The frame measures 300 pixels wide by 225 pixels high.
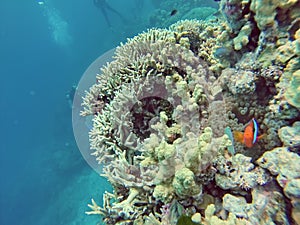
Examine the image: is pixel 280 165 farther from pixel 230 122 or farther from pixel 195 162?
pixel 230 122

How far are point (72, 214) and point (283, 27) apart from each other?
42.5 ft

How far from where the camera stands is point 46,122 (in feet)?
107

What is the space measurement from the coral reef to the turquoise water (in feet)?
27.3

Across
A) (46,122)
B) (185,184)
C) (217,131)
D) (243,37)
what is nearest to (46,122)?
(46,122)

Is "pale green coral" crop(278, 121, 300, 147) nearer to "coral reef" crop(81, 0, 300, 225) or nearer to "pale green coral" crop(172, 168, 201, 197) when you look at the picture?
"coral reef" crop(81, 0, 300, 225)

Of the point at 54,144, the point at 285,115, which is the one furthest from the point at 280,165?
the point at 54,144

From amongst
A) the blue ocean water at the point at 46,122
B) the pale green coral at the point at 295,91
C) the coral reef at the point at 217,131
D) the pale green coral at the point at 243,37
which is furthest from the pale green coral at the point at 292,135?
the blue ocean water at the point at 46,122

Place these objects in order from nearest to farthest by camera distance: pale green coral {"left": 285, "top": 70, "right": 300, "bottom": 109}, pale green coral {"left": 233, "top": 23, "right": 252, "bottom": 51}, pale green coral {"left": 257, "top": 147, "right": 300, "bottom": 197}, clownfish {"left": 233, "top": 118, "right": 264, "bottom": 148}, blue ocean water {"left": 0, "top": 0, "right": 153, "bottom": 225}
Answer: pale green coral {"left": 257, "top": 147, "right": 300, "bottom": 197} → pale green coral {"left": 285, "top": 70, "right": 300, "bottom": 109} → clownfish {"left": 233, "top": 118, "right": 264, "bottom": 148} → pale green coral {"left": 233, "top": 23, "right": 252, "bottom": 51} → blue ocean water {"left": 0, "top": 0, "right": 153, "bottom": 225}

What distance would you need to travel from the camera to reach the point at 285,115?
1912 millimetres

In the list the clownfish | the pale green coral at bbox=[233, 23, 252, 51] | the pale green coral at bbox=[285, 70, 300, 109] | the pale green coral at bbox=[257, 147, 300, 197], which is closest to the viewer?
the pale green coral at bbox=[257, 147, 300, 197]

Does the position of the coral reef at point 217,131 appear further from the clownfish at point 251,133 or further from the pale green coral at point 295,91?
the clownfish at point 251,133

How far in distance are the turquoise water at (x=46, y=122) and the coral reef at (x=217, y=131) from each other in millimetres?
8320

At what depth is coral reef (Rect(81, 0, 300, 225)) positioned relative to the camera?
1699mm

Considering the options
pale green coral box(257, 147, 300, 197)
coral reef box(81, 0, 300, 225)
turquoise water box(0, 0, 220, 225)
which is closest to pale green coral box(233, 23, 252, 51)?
coral reef box(81, 0, 300, 225)
